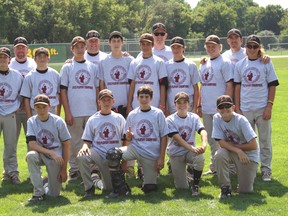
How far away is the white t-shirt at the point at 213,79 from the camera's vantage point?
7562 millimetres

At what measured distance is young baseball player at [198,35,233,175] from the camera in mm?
7551

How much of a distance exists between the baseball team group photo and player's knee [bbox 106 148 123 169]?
0.01 metres

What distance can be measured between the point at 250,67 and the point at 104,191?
2860 mm

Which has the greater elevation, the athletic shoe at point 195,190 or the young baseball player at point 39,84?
the young baseball player at point 39,84

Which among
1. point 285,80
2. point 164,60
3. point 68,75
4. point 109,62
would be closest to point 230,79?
point 164,60

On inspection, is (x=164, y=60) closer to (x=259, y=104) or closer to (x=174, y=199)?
(x=259, y=104)

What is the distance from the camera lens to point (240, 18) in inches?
4926

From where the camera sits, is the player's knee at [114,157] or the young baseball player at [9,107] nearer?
the player's knee at [114,157]

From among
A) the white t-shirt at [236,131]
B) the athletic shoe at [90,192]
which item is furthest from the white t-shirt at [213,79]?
the athletic shoe at [90,192]

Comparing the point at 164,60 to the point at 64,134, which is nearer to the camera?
the point at 64,134

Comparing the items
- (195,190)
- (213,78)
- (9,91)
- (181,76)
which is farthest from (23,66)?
(195,190)

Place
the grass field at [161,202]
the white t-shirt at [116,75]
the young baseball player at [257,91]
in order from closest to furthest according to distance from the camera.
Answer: the grass field at [161,202] < the young baseball player at [257,91] < the white t-shirt at [116,75]

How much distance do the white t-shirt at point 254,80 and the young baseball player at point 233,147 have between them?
822 millimetres

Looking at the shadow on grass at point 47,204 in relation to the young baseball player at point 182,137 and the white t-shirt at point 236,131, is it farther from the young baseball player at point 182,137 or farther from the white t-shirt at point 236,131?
the white t-shirt at point 236,131
